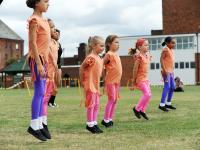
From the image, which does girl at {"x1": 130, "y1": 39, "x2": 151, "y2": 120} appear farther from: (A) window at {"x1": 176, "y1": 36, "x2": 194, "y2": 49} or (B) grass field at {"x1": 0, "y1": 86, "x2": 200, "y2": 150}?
(A) window at {"x1": 176, "y1": 36, "x2": 194, "y2": 49}

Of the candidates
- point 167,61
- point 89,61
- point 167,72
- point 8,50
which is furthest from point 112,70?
point 8,50

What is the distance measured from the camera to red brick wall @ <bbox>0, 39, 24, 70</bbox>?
4345 inches

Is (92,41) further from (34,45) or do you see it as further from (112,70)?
(34,45)

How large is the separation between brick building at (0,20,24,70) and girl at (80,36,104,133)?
10075 centimetres

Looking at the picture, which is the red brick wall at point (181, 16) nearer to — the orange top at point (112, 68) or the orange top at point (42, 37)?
the orange top at point (112, 68)

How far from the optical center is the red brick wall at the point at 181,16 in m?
74.9

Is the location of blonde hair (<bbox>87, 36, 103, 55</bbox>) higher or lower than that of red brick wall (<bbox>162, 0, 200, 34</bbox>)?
lower

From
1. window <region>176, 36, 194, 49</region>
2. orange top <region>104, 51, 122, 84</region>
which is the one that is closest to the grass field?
orange top <region>104, 51, 122, 84</region>

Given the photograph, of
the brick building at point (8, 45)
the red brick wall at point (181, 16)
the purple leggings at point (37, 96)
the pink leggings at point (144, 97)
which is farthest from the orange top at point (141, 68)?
the brick building at point (8, 45)

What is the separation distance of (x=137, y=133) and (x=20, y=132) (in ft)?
6.36

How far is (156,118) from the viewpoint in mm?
11008

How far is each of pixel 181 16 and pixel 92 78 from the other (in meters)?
68.9

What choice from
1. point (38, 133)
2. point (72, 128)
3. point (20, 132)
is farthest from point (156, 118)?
point (38, 133)

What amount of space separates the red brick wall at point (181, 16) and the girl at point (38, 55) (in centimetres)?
6826
